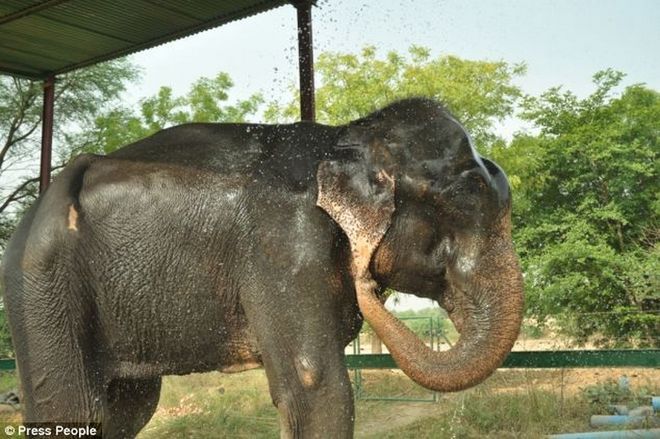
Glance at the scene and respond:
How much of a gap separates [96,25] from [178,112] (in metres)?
12.3

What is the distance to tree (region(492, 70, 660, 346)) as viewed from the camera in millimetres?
15740

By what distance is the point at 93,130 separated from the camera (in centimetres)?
2077

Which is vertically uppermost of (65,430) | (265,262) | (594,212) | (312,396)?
(594,212)

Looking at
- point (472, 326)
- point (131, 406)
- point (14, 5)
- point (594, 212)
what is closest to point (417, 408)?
point (131, 406)

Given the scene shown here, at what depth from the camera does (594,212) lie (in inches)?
671

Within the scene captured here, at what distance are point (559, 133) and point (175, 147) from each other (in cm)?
1723

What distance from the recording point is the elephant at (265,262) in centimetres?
299

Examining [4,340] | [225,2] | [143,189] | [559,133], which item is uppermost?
[559,133]

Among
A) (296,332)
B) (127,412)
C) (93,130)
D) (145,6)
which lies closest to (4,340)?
(93,130)

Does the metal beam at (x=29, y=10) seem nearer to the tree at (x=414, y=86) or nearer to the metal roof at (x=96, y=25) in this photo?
the metal roof at (x=96, y=25)

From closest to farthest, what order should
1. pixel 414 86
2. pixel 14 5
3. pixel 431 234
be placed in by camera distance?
pixel 431 234, pixel 14 5, pixel 414 86

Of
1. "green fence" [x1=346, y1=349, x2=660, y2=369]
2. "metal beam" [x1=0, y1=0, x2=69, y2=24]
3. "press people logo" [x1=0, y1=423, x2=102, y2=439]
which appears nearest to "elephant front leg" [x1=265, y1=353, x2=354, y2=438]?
"press people logo" [x1=0, y1=423, x2=102, y2=439]

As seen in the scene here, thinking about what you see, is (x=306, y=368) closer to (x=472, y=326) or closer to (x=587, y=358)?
(x=472, y=326)

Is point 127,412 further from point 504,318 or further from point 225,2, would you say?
point 225,2
